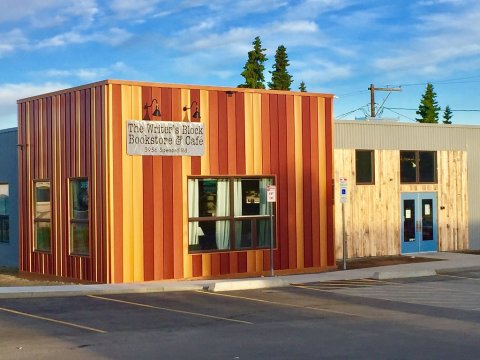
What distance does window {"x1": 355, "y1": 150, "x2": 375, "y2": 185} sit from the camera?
93.4ft

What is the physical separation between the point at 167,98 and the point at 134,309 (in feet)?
24.4

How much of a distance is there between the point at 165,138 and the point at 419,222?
39.9 feet

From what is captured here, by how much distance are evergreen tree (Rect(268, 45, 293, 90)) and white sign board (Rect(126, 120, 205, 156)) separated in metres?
40.3

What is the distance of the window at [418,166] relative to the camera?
2969cm

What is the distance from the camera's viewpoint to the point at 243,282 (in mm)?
19859

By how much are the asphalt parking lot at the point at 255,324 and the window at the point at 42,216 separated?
580cm

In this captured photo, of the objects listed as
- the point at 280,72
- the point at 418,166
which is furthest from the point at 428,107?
the point at 418,166

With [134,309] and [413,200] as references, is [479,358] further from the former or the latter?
[413,200]

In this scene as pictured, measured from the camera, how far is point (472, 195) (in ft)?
103

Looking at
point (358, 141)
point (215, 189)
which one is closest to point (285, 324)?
point (215, 189)

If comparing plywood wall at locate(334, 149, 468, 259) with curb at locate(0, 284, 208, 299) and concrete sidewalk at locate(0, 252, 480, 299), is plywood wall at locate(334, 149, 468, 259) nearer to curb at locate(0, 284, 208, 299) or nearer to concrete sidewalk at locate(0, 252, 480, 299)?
concrete sidewalk at locate(0, 252, 480, 299)

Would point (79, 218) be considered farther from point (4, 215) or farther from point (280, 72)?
point (280, 72)

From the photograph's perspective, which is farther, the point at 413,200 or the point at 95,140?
the point at 413,200

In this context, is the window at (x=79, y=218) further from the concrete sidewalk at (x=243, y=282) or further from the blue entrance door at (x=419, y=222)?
the blue entrance door at (x=419, y=222)
